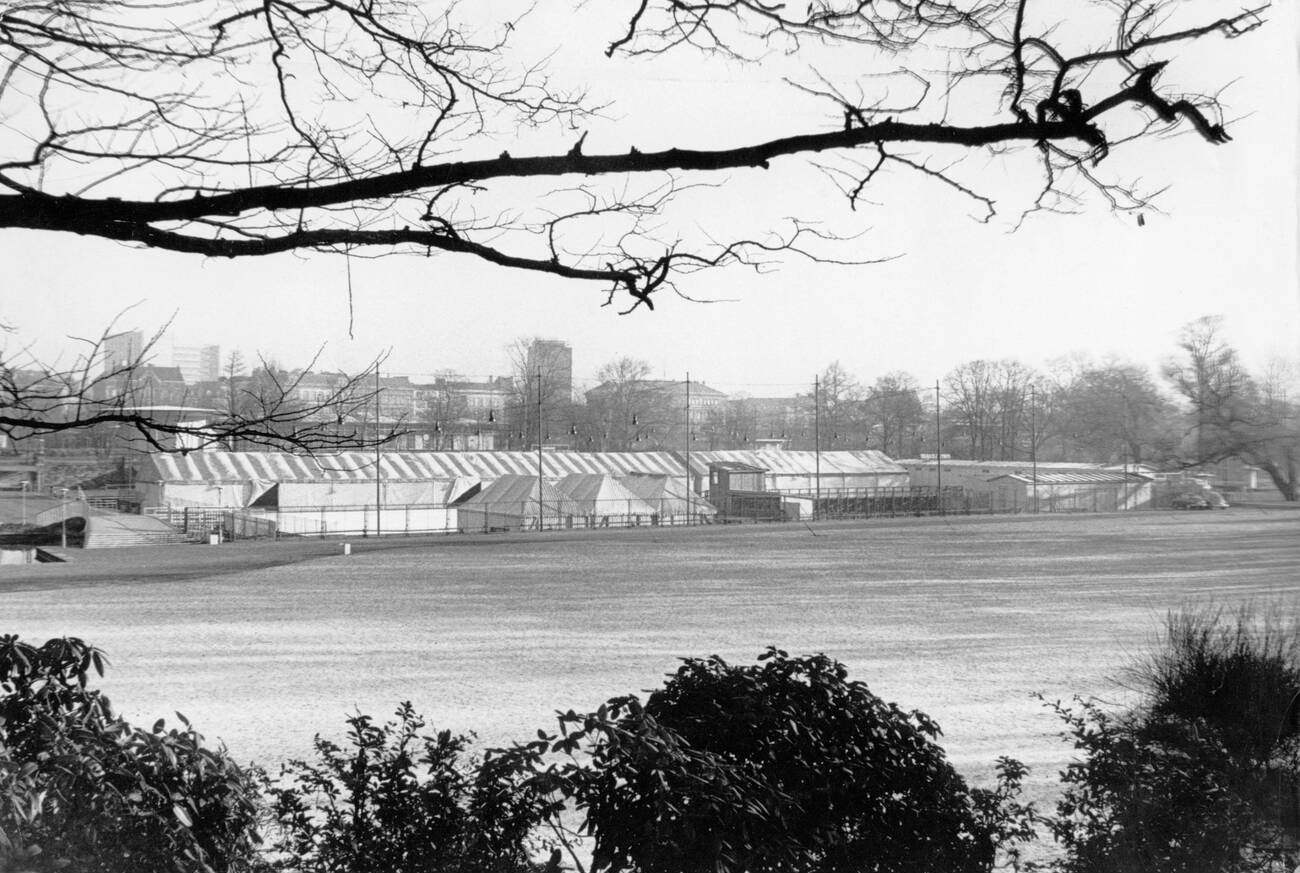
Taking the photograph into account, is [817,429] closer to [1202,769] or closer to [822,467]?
[822,467]

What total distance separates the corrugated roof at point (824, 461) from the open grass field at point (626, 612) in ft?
0.88

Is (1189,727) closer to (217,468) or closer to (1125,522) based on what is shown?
(1125,522)

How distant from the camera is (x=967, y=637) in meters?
3.42

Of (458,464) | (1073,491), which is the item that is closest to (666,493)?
(458,464)

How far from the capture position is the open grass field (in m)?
2.49

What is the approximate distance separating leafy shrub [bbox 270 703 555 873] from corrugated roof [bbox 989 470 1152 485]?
1.52 m

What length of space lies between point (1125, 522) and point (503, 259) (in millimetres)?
1867

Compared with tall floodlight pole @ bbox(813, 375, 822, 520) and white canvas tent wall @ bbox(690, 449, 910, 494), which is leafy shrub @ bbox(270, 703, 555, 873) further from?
tall floodlight pole @ bbox(813, 375, 822, 520)

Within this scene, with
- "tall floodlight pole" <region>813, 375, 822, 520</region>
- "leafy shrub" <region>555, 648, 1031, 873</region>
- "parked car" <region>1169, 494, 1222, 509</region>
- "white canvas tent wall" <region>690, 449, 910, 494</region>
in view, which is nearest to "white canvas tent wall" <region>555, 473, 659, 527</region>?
"white canvas tent wall" <region>690, 449, 910, 494</region>

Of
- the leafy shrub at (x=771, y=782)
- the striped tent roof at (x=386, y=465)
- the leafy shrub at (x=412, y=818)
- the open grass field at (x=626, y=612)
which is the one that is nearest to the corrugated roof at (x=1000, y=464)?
the open grass field at (x=626, y=612)

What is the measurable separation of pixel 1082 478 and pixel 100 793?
2.37 m

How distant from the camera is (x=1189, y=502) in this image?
2.46m

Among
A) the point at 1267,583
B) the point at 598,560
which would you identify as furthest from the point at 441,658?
the point at 1267,583

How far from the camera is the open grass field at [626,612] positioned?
249cm
